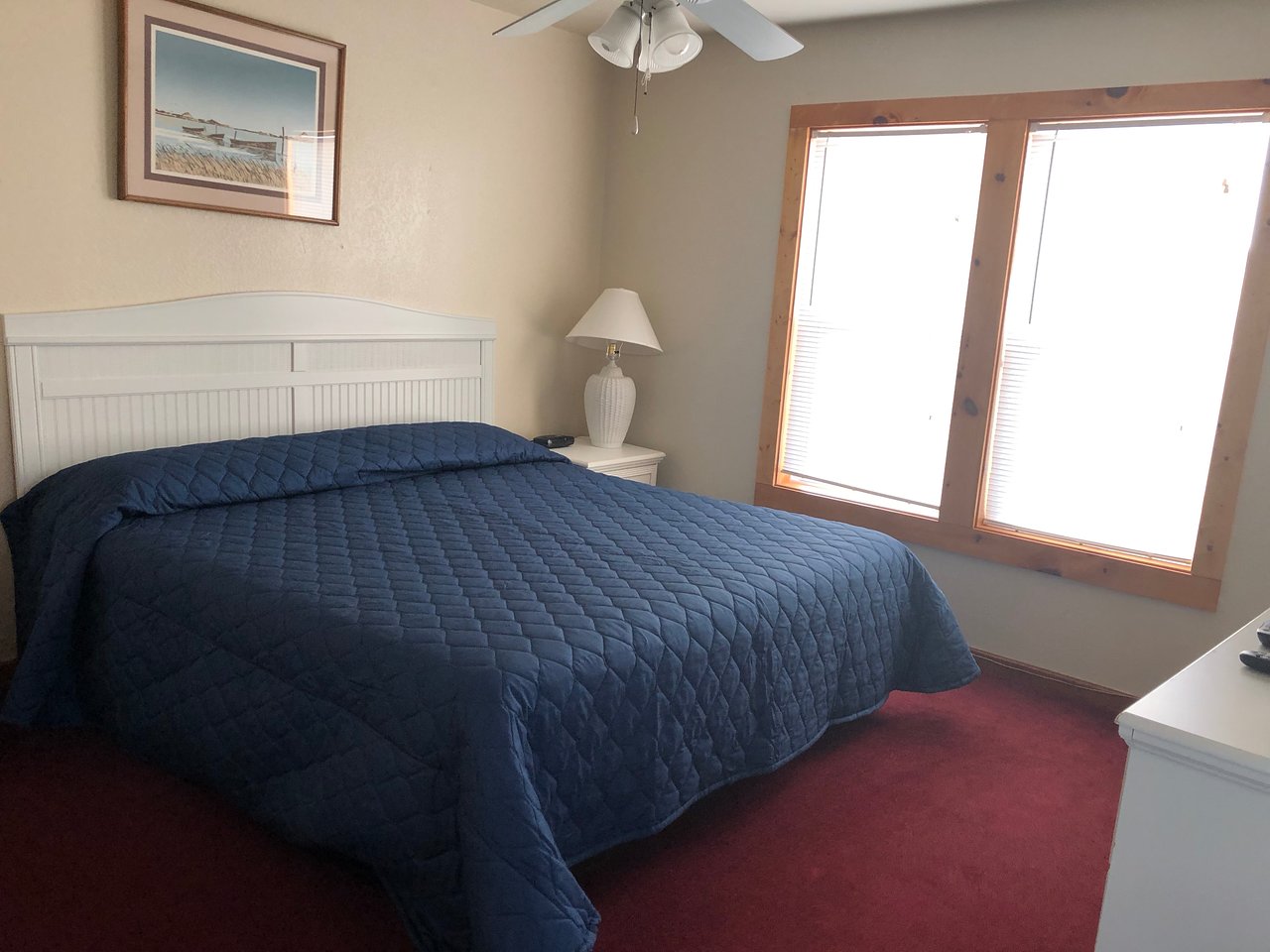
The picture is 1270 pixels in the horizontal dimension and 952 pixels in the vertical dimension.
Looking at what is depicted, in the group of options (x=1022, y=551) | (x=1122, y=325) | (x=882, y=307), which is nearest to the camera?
(x=1122, y=325)

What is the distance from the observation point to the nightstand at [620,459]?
4.03 m

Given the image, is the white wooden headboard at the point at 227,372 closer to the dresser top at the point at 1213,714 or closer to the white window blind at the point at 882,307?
the white window blind at the point at 882,307

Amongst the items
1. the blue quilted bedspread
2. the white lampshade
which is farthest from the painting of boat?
the white lampshade

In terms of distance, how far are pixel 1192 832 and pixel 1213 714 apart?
15 centimetres

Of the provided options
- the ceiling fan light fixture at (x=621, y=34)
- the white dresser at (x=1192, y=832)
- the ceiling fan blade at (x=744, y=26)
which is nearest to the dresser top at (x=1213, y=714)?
the white dresser at (x=1192, y=832)

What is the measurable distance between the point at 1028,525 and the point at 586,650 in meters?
2.12

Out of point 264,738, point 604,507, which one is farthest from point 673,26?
point 264,738

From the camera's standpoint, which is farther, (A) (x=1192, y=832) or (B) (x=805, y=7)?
(B) (x=805, y=7)

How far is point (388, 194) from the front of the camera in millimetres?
3637

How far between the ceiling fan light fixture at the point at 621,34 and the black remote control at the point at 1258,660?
5.97 ft

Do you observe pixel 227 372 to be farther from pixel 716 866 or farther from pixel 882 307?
pixel 882 307

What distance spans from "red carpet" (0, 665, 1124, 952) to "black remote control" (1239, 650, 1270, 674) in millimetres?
869

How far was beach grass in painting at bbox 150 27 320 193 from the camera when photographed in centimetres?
297

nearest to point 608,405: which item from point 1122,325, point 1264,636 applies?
point 1122,325
